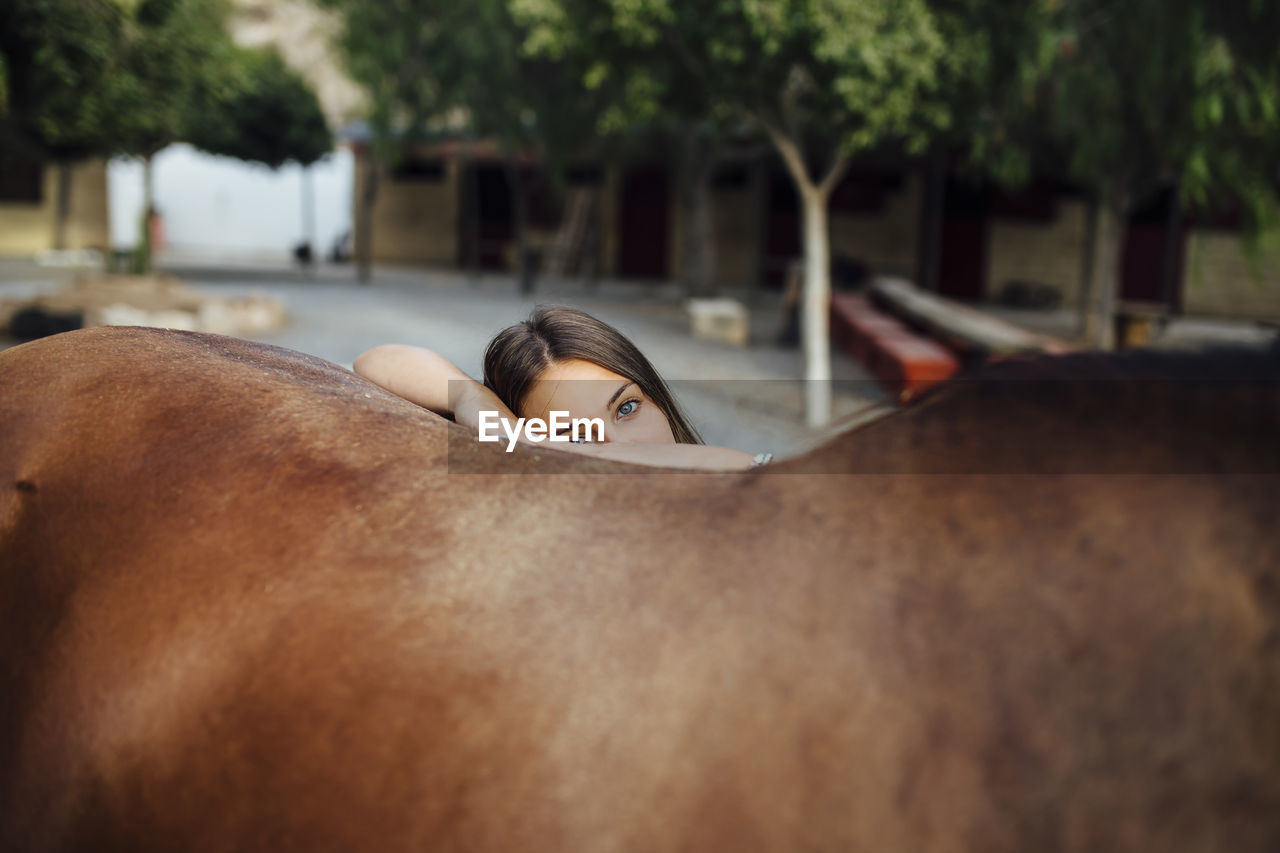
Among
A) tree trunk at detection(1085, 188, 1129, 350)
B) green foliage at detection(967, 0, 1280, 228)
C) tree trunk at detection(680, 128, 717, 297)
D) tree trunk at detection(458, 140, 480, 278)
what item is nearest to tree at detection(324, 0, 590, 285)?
tree trunk at detection(680, 128, 717, 297)

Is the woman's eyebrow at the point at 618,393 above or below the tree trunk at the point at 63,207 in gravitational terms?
below

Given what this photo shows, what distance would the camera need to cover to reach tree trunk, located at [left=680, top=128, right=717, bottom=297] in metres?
16.6

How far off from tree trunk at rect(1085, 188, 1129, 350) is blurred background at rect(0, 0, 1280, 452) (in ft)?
0.16

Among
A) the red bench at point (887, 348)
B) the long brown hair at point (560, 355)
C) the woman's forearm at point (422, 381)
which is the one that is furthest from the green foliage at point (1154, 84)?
the woman's forearm at point (422, 381)

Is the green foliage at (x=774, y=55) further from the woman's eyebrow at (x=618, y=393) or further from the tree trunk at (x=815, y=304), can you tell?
the woman's eyebrow at (x=618, y=393)

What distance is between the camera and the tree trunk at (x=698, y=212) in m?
16.6

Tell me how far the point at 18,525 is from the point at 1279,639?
1018 millimetres

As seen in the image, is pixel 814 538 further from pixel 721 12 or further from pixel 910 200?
pixel 910 200

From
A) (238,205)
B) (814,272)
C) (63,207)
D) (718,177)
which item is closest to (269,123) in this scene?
(63,207)

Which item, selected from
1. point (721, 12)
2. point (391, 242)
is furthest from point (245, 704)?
point (391, 242)

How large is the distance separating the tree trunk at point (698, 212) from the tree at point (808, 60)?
26.8ft

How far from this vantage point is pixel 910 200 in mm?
21625

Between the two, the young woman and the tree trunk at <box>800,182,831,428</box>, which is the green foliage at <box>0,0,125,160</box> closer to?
the tree trunk at <box>800,182,831,428</box>

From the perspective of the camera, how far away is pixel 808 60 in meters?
7.26
